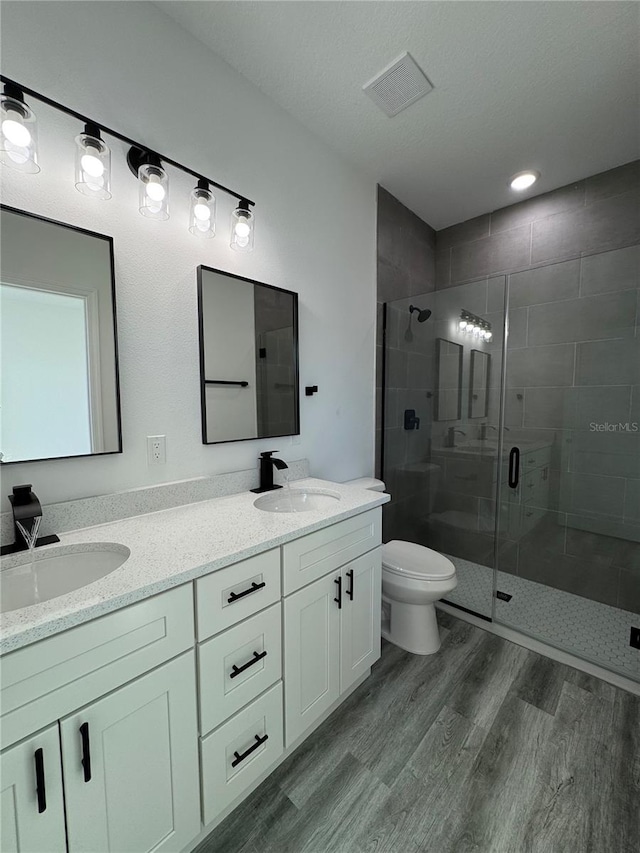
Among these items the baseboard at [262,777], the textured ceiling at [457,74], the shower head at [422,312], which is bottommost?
the baseboard at [262,777]

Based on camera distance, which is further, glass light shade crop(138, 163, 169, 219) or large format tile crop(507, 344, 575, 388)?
large format tile crop(507, 344, 575, 388)

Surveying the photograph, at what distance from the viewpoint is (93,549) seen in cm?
108

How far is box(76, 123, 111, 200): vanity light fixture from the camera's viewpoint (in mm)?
1066

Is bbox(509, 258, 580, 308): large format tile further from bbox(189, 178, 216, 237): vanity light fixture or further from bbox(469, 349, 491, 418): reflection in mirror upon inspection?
bbox(189, 178, 216, 237): vanity light fixture

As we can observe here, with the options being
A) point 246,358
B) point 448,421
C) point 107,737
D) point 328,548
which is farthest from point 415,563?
point 107,737

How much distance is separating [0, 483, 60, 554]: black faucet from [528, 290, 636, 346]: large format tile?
276 centimetres

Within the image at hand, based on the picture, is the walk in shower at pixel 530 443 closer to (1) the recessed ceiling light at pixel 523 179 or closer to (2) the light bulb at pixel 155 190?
(1) the recessed ceiling light at pixel 523 179

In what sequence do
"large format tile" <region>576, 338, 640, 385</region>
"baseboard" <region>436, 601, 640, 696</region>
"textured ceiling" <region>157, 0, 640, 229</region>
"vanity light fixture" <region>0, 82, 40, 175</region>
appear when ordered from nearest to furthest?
"vanity light fixture" <region>0, 82, 40, 175</region>, "textured ceiling" <region>157, 0, 640, 229</region>, "baseboard" <region>436, 601, 640, 696</region>, "large format tile" <region>576, 338, 640, 385</region>

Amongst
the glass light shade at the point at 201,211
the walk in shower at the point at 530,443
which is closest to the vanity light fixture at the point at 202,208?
the glass light shade at the point at 201,211

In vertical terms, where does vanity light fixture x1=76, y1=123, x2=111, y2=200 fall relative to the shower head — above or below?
above

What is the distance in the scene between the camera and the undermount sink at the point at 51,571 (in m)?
0.94

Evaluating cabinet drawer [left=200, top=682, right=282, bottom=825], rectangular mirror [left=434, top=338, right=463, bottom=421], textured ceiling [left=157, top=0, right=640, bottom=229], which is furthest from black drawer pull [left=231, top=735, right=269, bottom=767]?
textured ceiling [left=157, top=0, right=640, bottom=229]

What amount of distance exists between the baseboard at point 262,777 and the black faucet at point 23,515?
1.00 metres

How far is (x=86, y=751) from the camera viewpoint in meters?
0.76
